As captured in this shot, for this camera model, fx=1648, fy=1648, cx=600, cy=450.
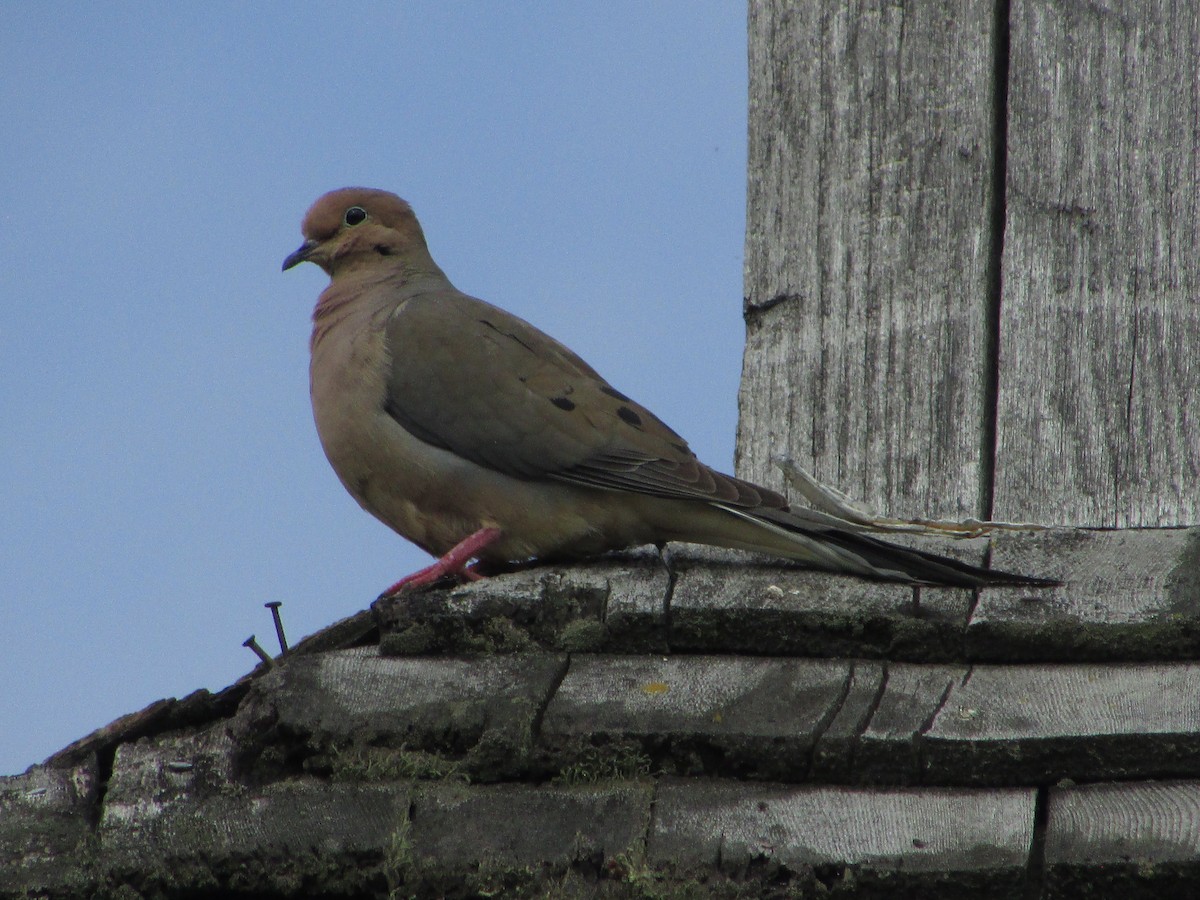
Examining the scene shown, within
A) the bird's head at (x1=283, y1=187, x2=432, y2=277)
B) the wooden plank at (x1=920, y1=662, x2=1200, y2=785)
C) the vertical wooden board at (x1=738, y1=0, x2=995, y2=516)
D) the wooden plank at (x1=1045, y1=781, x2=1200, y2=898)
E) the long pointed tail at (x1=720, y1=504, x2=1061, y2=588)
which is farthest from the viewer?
the bird's head at (x1=283, y1=187, x2=432, y2=277)

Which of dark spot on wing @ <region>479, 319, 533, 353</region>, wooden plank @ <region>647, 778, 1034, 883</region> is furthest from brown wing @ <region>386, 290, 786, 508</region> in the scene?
wooden plank @ <region>647, 778, 1034, 883</region>

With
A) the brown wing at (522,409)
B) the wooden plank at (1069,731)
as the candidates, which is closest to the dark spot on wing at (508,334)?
the brown wing at (522,409)

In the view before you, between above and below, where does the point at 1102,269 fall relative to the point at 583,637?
above

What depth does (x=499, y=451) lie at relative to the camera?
3.92 meters

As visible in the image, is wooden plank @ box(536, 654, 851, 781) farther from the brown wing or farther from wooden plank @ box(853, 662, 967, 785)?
the brown wing

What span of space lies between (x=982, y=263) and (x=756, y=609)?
3.78ft

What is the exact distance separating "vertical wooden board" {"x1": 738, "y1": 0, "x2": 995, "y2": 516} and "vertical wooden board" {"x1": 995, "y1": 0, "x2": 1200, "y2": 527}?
0.09 meters

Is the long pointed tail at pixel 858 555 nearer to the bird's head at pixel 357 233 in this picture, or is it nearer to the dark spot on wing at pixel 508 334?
the dark spot on wing at pixel 508 334

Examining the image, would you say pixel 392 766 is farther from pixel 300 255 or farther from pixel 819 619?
pixel 300 255

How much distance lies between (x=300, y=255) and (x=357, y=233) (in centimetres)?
19

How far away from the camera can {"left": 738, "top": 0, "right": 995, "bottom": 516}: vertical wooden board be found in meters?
3.60

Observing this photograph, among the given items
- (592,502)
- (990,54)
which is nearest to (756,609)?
(592,502)

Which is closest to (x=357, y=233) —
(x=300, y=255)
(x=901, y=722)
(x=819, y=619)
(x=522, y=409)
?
(x=300, y=255)

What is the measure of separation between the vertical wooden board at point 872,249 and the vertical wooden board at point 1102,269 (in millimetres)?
85
